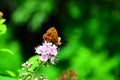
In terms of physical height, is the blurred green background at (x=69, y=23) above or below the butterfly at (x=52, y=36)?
above

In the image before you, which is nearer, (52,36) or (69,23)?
(52,36)

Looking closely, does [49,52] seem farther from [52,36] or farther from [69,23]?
[69,23]

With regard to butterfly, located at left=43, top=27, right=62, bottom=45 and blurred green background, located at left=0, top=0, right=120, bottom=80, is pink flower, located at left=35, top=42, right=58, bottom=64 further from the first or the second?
blurred green background, located at left=0, top=0, right=120, bottom=80

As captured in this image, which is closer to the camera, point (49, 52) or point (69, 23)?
point (49, 52)

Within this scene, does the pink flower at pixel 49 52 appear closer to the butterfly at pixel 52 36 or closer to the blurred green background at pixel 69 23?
the butterfly at pixel 52 36

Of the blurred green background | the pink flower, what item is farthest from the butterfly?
the blurred green background

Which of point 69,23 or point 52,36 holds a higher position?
point 69,23

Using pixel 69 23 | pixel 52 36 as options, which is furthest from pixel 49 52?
pixel 69 23

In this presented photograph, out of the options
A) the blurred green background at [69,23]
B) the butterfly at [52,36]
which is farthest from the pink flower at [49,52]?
the blurred green background at [69,23]

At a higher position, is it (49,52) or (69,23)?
(69,23)

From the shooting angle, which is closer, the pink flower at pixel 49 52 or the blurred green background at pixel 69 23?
the pink flower at pixel 49 52

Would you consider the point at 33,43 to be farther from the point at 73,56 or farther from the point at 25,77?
the point at 25,77
